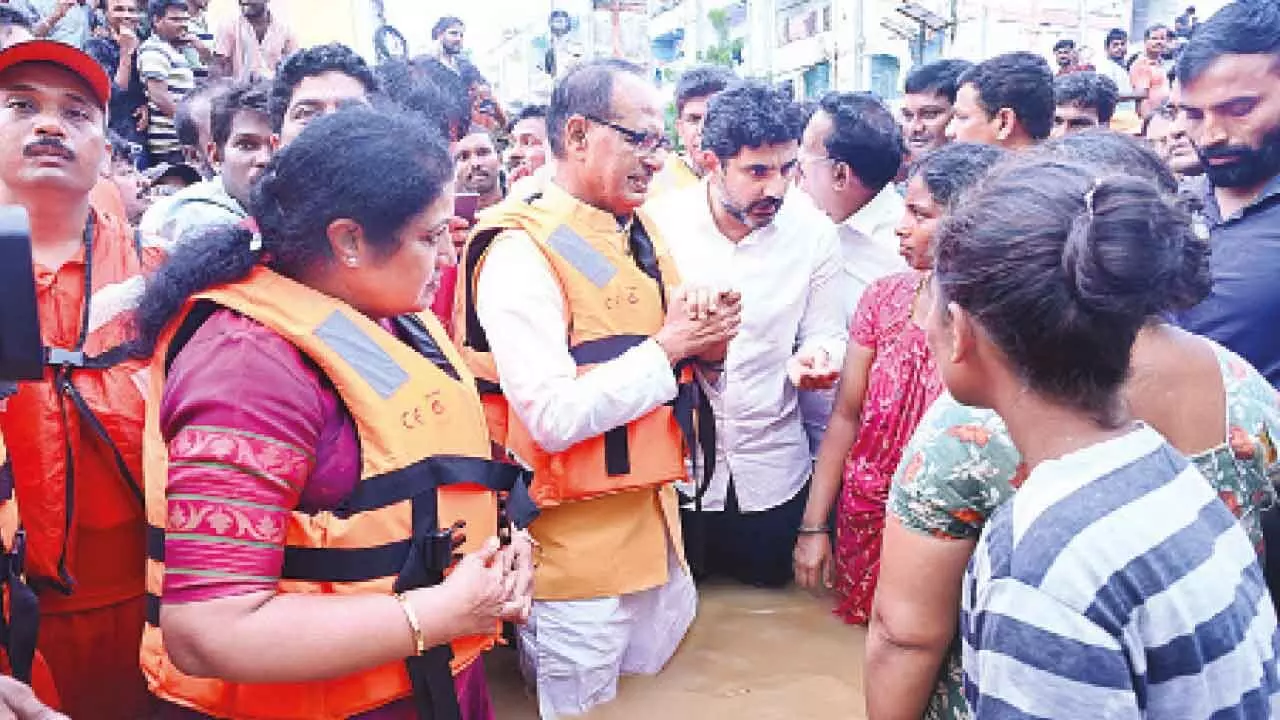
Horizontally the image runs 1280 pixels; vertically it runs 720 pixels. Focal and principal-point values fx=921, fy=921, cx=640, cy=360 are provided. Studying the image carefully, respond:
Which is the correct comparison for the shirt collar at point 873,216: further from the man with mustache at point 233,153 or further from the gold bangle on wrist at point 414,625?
the gold bangle on wrist at point 414,625

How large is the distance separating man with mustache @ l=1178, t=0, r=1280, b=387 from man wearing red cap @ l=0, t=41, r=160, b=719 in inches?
105

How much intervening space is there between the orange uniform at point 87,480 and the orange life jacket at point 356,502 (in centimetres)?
45

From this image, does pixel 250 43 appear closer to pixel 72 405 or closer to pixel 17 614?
pixel 72 405

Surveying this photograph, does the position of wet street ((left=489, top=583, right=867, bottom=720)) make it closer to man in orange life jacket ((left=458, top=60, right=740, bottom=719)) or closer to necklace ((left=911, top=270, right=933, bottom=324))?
man in orange life jacket ((left=458, top=60, right=740, bottom=719))

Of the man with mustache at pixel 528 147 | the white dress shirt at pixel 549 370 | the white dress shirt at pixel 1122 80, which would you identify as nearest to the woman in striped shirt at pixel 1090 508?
the white dress shirt at pixel 549 370

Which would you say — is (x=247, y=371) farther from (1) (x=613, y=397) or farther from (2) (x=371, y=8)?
(2) (x=371, y=8)

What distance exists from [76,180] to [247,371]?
1.02 metres

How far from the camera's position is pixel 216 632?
1.42 meters

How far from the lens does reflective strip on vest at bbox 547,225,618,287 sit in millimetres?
2668

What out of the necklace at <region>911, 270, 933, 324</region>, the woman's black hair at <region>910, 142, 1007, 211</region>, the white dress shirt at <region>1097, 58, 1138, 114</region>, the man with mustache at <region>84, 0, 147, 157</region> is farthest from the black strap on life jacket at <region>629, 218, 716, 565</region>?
the white dress shirt at <region>1097, 58, 1138, 114</region>

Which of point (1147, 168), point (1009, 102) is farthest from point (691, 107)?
point (1147, 168)

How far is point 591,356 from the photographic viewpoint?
2.66 m

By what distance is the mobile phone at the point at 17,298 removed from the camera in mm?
1104

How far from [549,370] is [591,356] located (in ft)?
0.61
